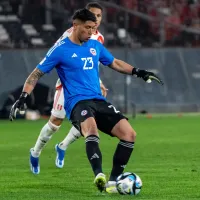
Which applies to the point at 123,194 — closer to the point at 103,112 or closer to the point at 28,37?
the point at 103,112

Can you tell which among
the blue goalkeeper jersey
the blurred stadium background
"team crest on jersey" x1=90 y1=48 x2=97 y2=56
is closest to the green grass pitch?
the blue goalkeeper jersey

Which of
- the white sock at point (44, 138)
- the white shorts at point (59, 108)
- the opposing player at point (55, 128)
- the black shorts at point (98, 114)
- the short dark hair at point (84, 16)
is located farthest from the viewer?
the white shorts at point (59, 108)

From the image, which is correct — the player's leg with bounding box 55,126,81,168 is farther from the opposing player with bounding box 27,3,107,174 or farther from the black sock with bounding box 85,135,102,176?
the black sock with bounding box 85,135,102,176

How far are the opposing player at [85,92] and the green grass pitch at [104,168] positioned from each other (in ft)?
1.87

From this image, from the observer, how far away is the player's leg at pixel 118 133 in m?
9.99

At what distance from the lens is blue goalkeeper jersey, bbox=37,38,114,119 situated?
10.4m

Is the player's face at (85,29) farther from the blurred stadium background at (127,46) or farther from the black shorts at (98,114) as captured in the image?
the blurred stadium background at (127,46)

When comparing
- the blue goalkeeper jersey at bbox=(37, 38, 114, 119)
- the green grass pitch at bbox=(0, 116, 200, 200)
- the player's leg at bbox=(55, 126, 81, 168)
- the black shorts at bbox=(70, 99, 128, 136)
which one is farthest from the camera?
the player's leg at bbox=(55, 126, 81, 168)

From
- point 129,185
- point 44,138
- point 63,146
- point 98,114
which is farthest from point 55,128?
point 129,185

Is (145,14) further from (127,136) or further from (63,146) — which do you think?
(127,136)

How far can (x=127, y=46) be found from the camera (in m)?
34.6

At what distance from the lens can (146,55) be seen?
115ft

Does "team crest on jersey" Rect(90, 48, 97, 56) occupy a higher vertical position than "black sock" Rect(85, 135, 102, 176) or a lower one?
higher

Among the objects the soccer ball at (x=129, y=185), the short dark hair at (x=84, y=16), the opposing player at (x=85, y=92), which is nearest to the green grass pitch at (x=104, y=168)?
the soccer ball at (x=129, y=185)
